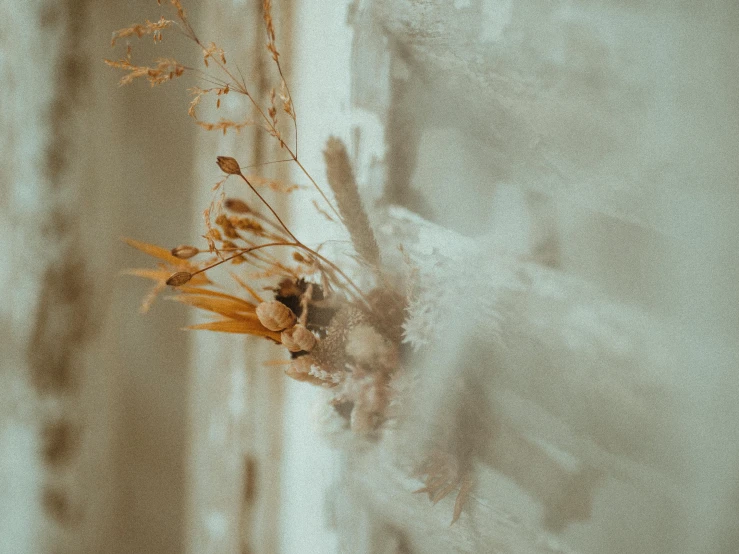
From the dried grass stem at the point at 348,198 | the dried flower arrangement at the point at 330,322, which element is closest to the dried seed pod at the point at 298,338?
the dried flower arrangement at the point at 330,322

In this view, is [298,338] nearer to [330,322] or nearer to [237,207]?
[330,322]

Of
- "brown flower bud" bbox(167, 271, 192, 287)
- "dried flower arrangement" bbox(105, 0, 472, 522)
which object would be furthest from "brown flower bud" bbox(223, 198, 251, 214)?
"brown flower bud" bbox(167, 271, 192, 287)

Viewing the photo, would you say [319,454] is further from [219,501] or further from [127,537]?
[127,537]

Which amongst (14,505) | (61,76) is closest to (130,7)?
(61,76)

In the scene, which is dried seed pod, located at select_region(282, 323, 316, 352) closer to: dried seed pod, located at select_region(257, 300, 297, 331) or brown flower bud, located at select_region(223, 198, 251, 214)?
dried seed pod, located at select_region(257, 300, 297, 331)

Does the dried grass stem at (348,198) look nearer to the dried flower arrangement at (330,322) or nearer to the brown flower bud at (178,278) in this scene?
the dried flower arrangement at (330,322)
